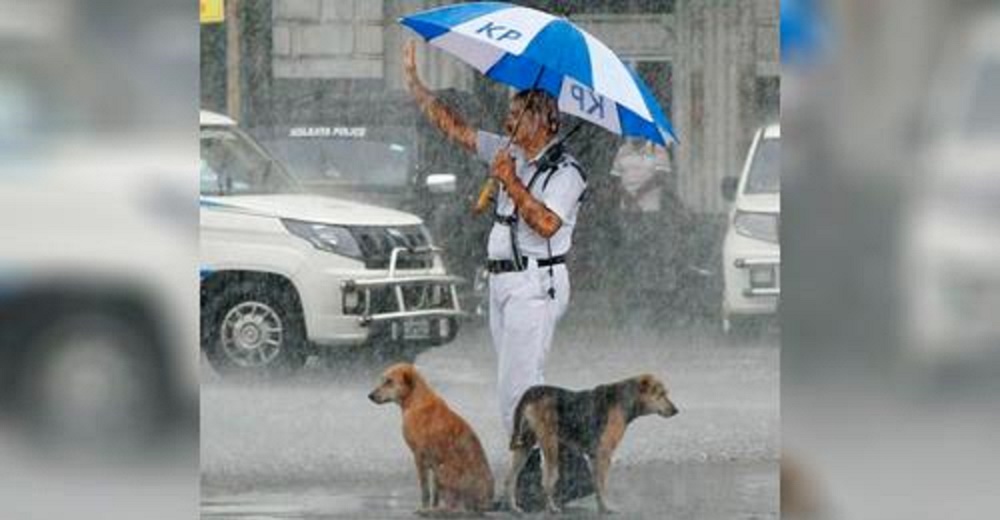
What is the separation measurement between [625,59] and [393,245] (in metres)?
1.05

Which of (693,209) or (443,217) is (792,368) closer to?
(693,209)

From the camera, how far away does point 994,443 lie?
7.91 meters

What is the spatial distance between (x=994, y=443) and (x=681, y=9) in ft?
6.05

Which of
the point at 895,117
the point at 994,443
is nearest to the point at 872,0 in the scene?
the point at 895,117

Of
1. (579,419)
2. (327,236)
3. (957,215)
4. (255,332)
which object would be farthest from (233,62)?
(957,215)

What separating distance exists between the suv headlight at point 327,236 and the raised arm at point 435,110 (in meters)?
0.50

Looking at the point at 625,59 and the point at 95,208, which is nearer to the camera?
the point at 95,208

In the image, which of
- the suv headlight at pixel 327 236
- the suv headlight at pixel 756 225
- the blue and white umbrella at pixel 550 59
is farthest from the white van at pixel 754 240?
the suv headlight at pixel 327 236

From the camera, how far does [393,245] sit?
8.19m

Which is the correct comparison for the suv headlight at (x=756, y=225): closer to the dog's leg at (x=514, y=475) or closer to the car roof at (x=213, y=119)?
the dog's leg at (x=514, y=475)

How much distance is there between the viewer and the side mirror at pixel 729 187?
321 inches

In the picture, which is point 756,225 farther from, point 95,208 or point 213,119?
point 95,208

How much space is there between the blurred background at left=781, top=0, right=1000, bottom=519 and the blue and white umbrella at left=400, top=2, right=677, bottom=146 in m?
0.52

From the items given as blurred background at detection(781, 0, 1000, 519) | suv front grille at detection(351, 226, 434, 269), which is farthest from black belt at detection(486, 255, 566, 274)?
blurred background at detection(781, 0, 1000, 519)
